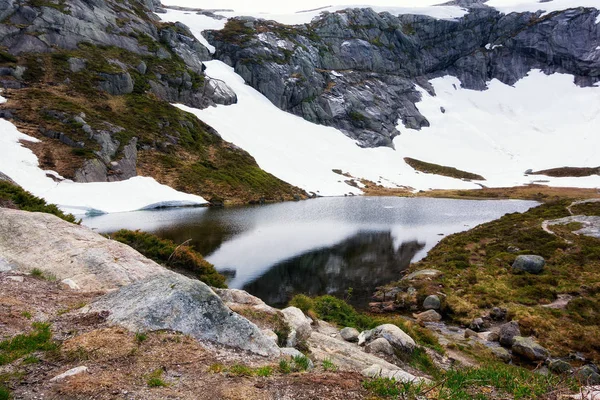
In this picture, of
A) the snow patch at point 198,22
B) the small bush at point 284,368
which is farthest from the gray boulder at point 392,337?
the snow patch at point 198,22

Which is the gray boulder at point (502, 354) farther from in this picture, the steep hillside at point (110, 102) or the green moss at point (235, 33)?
the green moss at point (235, 33)

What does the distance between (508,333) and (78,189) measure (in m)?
59.2

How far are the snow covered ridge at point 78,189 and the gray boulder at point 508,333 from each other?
51.9m

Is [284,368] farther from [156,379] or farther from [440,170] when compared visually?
[440,170]

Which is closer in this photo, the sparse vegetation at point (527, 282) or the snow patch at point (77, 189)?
the sparse vegetation at point (527, 282)

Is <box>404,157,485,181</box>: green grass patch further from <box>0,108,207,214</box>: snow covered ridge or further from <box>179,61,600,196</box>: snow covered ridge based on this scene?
<box>0,108,207,214</box>: snow covered ridge

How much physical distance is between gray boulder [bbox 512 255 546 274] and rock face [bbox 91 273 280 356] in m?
29.2

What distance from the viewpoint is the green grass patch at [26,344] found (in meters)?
7.16

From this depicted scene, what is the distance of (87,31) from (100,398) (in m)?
122

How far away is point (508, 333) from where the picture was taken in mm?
19500

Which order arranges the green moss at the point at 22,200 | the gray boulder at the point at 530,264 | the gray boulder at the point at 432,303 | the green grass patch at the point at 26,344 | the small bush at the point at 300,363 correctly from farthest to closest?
1. the gray boulder at the point at 530,264
2. the gray boulder at the point at 432,303
3. the green moss at the point at 22,200
4. the small bush at the point at 300,363
5. the green grass patch at the point at 26,344

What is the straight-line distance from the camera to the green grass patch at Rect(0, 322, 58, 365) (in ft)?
23.5

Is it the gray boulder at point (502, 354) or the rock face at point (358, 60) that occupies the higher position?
the rock face at point (358, 60)

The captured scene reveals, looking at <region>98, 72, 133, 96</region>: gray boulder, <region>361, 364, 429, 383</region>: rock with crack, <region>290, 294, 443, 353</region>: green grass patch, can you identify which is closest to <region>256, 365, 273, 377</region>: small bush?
<region>361, 364, 429, 383</region>: rock with crack
